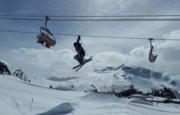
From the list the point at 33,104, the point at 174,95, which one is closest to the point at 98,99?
the point at 33,104

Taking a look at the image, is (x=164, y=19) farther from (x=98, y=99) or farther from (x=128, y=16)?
(x=98, y=99)

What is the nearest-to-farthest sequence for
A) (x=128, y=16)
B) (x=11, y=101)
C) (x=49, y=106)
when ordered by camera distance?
(x=128, y=16) < (x=11, y=101) < (x=49, y=106)

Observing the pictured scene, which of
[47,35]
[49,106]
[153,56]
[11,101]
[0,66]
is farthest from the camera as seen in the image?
[0,66]

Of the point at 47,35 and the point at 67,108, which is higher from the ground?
the point at 47,35

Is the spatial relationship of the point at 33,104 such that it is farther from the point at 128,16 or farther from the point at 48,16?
the point at 128,16

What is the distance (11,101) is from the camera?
1261 cm

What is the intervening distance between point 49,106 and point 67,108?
1.63 meters

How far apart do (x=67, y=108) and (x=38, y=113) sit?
2113 mm

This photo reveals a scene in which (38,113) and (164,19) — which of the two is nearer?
(164,19)

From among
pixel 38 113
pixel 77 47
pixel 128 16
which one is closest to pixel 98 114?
pixel 38 113

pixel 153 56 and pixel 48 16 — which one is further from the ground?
pixel 48 16

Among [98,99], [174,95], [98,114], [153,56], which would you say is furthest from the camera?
[174,95]

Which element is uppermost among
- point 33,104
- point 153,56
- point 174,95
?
point 153,56

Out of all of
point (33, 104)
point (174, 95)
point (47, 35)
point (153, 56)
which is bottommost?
point (174, 95)
